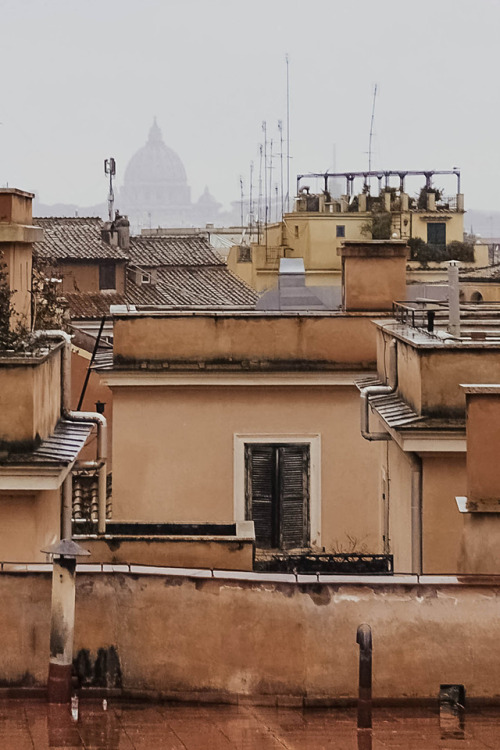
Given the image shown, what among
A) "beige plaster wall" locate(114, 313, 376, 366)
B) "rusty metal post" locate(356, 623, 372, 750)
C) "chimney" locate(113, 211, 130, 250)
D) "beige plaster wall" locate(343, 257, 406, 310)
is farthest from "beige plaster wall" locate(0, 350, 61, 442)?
"chimney" locate(113, 211, 130, 250)

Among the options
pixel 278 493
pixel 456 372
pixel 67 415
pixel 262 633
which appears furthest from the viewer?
pixel 278 493

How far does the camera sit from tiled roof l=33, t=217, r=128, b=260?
4591 cm

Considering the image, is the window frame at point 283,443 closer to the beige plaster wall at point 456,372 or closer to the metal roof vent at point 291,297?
the metal roof vent at point 291,297

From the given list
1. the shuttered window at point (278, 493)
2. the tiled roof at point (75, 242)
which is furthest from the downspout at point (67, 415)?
the tiled roof at point (75, 242)

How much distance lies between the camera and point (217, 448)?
17.7 meters

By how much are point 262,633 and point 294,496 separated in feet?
27.2

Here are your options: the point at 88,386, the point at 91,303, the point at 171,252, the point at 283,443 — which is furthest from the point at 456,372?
the point at 171,252

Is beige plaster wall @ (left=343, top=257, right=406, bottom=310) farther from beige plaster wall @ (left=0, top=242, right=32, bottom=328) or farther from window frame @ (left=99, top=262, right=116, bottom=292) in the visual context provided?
window frame @ (left=99, top=262, right=116, bottom=292)

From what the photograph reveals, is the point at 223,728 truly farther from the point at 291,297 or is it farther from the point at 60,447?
the point at 291,297

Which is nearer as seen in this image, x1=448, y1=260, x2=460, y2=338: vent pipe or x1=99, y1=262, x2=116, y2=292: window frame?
x1=448, y1=260, x2=460, y2=338: vent pipe

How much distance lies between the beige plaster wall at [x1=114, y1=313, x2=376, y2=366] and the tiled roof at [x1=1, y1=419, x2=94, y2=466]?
4.14m

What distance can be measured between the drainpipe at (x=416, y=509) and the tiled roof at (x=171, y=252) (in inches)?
1435

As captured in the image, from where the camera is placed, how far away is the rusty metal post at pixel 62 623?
A: 29.9ft

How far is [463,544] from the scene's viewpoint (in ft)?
33.9
